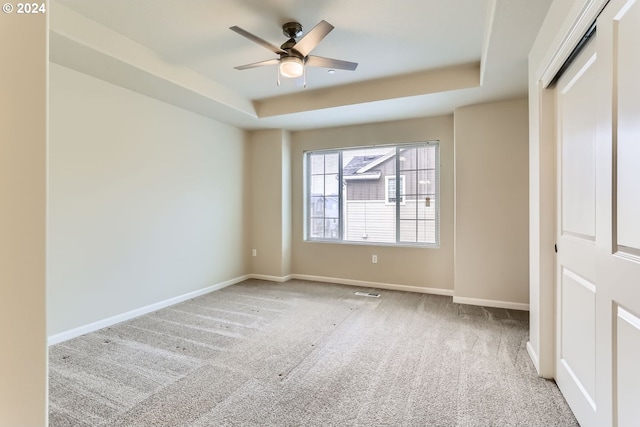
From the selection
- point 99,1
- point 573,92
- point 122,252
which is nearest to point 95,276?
point 122,252

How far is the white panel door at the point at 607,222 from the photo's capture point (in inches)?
43.2

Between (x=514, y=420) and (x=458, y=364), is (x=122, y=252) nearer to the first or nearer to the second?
(x=458, y=364)

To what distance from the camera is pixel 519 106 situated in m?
3.56

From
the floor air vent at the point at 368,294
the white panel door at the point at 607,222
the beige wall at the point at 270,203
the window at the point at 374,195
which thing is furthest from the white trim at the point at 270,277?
the white panel door at the point at 607,222

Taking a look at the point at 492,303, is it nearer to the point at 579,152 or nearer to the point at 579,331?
the point at 579,331

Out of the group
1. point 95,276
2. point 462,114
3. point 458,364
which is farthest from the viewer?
point 462,114

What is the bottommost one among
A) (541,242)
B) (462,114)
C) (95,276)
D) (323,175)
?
(95,276)

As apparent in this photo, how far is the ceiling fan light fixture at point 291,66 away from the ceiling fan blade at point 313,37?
0.08 m

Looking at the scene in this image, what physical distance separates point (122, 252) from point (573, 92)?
4.04 metres

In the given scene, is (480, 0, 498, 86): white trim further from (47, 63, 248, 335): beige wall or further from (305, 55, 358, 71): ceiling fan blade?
(47, 63, 248, 335): beige wall

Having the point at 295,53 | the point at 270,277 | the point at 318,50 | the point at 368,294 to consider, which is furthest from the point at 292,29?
the point at 270,277

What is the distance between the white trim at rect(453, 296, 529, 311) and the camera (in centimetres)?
360
